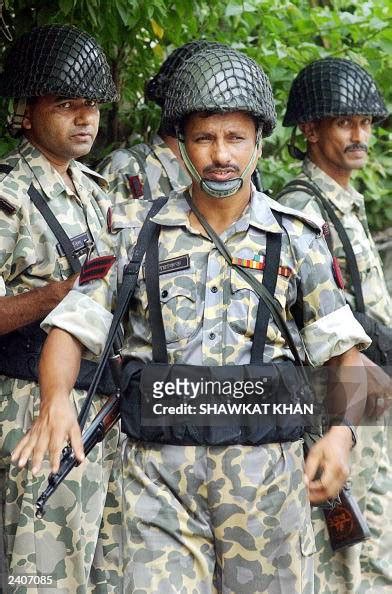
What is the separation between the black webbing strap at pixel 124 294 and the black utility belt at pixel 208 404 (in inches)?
5.7

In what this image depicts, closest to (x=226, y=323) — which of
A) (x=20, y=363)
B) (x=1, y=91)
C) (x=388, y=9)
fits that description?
(x=20, y=363)

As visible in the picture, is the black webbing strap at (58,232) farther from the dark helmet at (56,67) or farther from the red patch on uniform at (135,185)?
the red patch on uniform at (135,185)

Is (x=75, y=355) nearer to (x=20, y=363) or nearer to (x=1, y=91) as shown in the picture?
(x=20, y=363)

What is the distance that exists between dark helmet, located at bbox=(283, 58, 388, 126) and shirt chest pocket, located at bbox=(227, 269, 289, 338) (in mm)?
2683

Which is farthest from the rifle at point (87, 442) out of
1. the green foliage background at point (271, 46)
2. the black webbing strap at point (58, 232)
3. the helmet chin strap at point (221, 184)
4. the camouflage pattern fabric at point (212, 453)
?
the green foliage background at point (271, 46)

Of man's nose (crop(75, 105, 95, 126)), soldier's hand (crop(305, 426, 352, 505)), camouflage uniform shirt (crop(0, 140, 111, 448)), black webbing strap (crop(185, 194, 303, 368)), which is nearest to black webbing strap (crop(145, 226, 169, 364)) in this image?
black webbing strap (crop(185, 194, 303, 368))

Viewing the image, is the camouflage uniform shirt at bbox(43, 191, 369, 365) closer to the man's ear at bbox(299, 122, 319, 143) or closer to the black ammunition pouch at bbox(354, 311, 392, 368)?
the black ammunition pouch at bbox(354, 311, 392, 368)

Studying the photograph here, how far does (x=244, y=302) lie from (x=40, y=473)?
1564 millimetres

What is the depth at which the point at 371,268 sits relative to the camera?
20.1ft

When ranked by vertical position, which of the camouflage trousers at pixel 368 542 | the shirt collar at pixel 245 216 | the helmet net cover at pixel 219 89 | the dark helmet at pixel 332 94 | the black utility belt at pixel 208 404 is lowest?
the camouflage trousers at pixel 368 542

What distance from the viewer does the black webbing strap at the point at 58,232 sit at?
5.14 m

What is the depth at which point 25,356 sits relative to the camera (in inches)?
204

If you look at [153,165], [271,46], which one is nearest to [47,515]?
[153,165]

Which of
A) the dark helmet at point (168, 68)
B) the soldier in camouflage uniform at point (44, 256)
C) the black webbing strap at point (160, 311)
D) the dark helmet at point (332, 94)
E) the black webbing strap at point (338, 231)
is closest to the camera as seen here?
the black webbing strap at point (160, 311)
